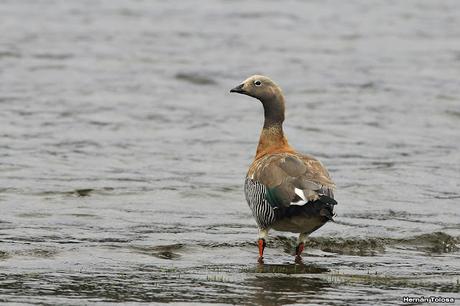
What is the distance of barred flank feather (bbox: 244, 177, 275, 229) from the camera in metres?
11.5

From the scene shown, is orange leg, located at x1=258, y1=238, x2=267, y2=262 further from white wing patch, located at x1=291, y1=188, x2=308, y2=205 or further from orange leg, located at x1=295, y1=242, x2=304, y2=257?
white wing patch, located at x1=291, y1=188, x2=308, y2=205

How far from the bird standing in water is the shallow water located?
423 millimetres

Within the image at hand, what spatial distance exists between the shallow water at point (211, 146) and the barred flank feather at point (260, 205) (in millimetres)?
450

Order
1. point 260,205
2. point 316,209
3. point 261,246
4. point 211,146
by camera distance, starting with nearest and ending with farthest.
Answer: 1. point 316,209
2. point 260,205
3. point 261,246
4. point 211,146

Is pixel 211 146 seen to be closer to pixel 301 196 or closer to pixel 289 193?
pixel 289 193

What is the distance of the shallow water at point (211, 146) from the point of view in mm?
10688

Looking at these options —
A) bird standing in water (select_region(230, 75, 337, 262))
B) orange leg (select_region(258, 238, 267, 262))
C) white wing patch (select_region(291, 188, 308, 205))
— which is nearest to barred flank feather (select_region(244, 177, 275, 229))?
bird standing in water (select_region(230, 75, 337, 262))

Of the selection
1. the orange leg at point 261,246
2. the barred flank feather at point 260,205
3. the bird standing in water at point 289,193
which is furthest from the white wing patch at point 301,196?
the orange leg at point 261,246

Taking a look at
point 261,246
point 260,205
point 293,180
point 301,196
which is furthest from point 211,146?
point 301,196

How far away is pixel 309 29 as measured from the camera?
107 feet

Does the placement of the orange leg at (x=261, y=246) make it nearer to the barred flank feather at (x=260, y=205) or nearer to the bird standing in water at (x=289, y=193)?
the bird standing in water at (x=289, y=193)

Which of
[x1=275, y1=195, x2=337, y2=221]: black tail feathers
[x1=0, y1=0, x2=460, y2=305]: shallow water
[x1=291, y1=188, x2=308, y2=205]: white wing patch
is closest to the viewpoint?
[x1=0, y1=0, x2=460, y2=305]: shallow water

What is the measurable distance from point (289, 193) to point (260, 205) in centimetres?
56

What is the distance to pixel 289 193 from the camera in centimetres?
1118
